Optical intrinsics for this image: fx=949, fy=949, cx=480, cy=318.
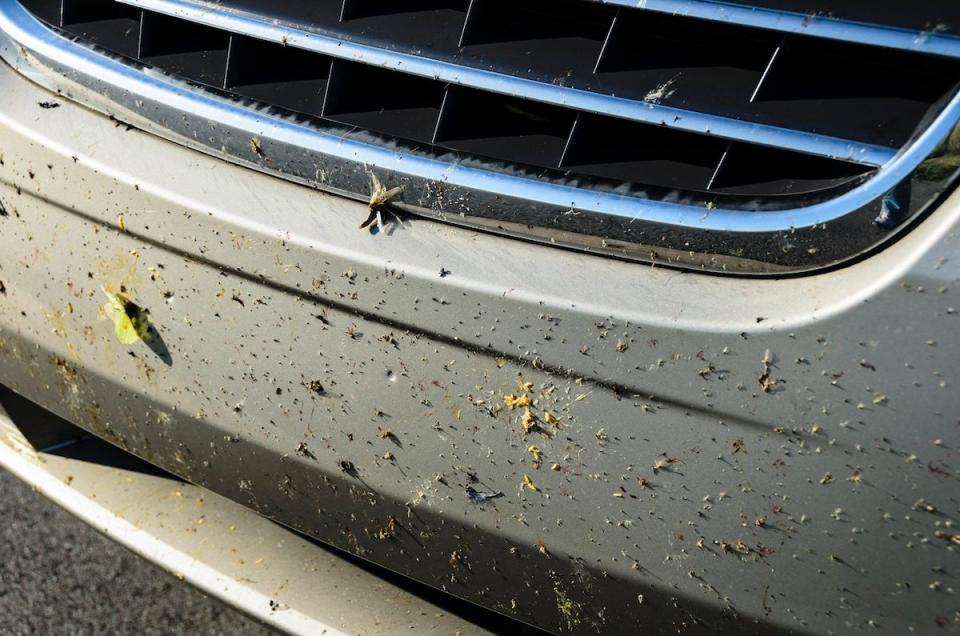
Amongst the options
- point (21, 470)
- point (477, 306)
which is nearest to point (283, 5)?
point (477, 306)

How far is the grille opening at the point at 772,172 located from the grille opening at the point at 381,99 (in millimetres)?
412

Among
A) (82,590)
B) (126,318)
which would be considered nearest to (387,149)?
(126,318)

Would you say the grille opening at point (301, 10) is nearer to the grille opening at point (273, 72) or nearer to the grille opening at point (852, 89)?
the grille opening at point (273, 72)

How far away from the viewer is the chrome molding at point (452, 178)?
42.1 inches

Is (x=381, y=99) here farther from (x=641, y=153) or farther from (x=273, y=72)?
(x=641, y=153)

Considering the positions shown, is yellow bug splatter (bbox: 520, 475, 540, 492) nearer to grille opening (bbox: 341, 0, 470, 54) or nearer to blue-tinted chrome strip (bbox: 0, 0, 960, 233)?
blue-tinted chrome strip (bbox: 0, 0, 960, 233)

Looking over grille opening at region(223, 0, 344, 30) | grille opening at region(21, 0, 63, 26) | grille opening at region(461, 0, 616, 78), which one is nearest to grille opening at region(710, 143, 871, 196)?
grille opening at region(461, 0, 616, 78)

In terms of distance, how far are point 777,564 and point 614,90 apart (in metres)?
0.59

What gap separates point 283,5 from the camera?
4.56 ft

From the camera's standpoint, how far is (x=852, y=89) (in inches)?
41.8

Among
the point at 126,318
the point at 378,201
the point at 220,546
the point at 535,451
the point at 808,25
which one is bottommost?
the point at 220,546

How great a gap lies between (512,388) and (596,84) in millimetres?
390

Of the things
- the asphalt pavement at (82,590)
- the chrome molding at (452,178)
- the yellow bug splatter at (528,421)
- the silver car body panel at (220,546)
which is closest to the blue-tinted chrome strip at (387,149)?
the chrome molding at (452,178)

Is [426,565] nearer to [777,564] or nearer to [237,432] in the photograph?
[237,432]
